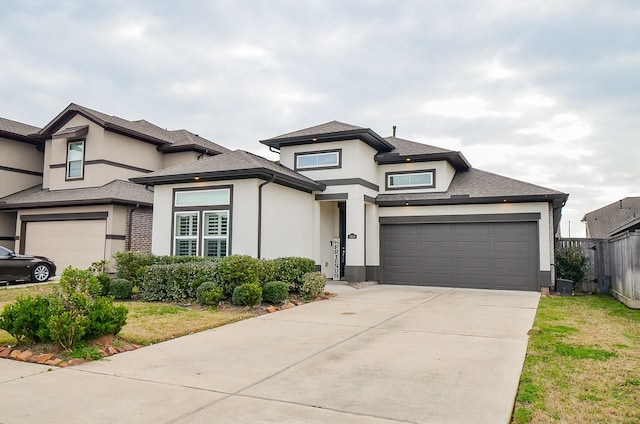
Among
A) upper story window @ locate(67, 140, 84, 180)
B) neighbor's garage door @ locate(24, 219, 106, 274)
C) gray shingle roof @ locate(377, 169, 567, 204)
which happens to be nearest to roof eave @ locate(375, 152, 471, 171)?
gray shingle roof @ locate(377, 169, 567, 204)

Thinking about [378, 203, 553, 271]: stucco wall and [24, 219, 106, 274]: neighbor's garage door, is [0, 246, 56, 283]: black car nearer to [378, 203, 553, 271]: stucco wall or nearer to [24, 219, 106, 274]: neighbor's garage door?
[24, 219, 106, 274]: neighbor's garage door

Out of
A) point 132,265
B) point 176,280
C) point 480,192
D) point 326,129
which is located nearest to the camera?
point 176,280

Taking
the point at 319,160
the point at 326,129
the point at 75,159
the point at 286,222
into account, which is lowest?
the point at 286,222

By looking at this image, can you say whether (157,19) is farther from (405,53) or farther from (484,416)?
(484,416)

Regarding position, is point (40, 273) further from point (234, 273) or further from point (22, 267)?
point (234, 273)

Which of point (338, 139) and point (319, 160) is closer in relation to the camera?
point (338, 139)

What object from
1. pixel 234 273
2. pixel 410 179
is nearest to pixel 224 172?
pixel 234 273

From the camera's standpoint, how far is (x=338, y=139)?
615 inches

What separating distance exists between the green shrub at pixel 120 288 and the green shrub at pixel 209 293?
2.12 metres

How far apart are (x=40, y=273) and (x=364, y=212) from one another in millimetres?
11169

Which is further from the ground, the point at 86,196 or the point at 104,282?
the point at 86,196

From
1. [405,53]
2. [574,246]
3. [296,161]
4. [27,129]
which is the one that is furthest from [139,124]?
[574,246]

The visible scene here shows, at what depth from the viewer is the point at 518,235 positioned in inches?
585

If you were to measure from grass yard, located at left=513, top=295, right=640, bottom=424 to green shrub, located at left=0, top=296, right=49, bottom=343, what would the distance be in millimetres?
5805
